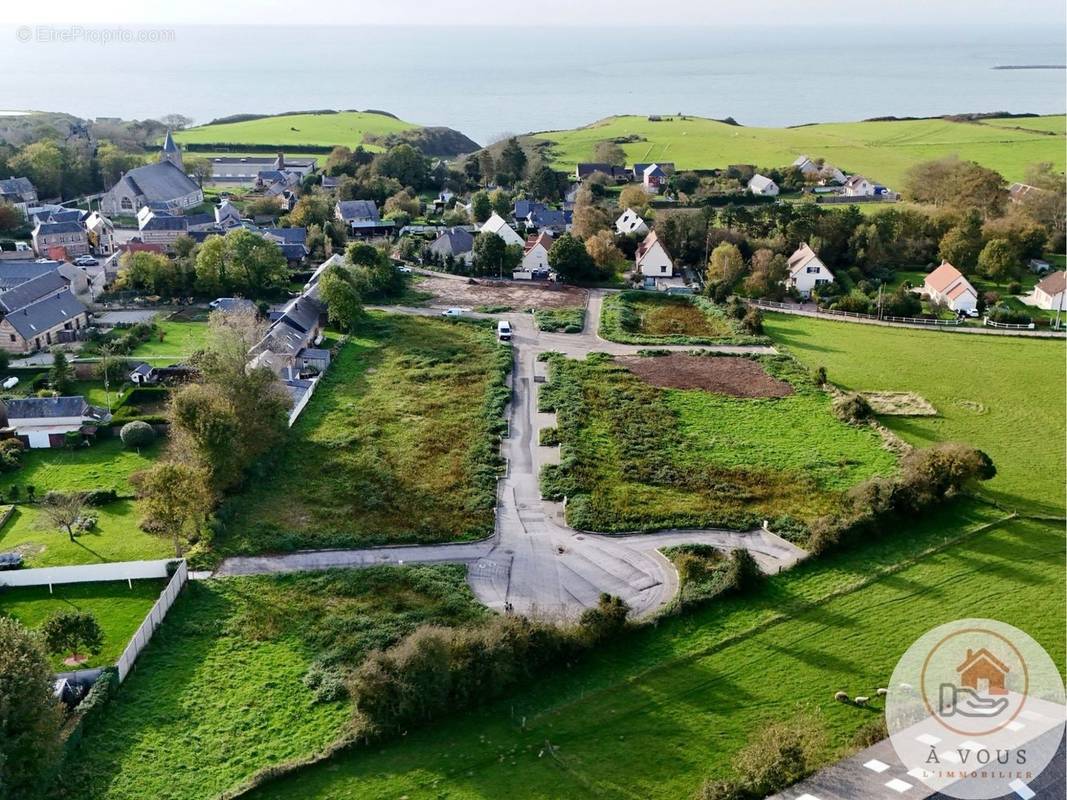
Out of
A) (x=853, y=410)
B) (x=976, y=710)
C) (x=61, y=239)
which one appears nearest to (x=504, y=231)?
(x=61, y=239)

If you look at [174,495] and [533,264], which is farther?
[533,264]

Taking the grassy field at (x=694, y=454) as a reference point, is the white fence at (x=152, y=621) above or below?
below

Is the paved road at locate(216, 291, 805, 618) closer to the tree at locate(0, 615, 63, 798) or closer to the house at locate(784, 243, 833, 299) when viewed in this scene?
the tree at locate(0, 615, 63, 798)

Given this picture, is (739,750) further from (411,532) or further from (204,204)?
(204,204)

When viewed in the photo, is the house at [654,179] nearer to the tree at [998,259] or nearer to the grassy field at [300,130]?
the tree at [998,259]

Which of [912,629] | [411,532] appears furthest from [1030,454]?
[411,532]

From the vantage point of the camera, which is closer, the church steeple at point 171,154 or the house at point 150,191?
the house at point 150,191

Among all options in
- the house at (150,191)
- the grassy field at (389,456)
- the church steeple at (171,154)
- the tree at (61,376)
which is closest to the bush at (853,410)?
the grassy field at (389,456)

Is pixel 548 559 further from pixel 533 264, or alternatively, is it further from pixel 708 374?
pixel 533 264
